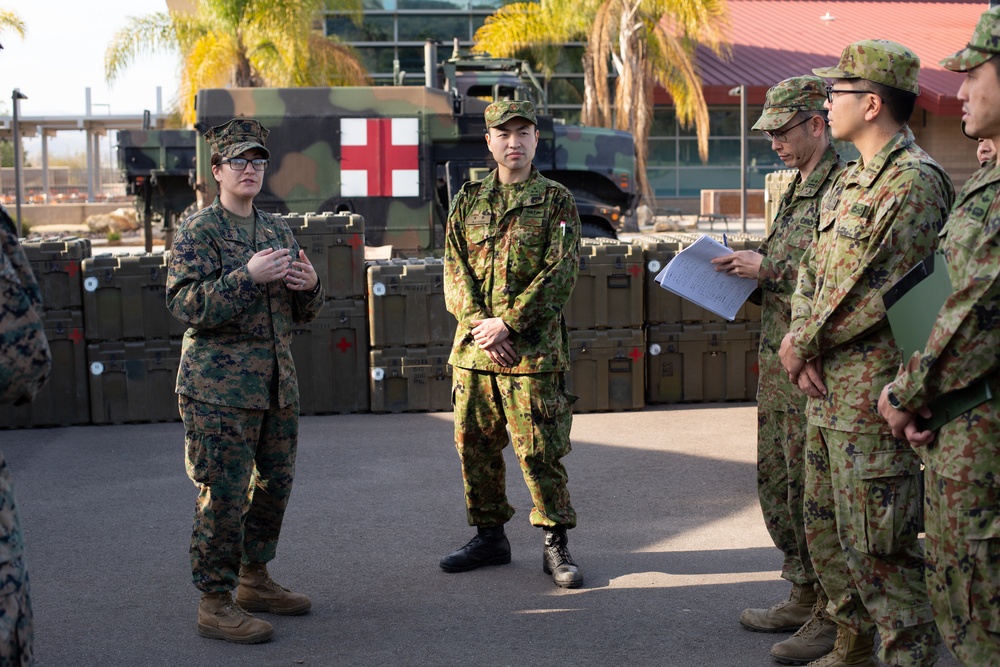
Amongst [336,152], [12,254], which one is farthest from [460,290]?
[336,152]

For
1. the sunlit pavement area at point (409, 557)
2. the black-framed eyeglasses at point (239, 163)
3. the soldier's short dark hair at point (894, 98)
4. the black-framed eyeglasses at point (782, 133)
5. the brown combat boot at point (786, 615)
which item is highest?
the soldier's short dark hair at point (894, 98)

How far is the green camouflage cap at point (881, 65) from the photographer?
10.3ft

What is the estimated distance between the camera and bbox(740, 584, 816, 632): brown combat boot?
403cm

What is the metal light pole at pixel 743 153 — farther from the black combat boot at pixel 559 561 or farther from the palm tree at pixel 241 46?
the black combat boot at pixel 559 561

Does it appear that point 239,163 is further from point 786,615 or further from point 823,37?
point 823,37

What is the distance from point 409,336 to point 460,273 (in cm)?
324

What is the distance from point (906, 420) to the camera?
2752 millimetres

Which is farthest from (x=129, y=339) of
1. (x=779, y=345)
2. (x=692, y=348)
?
(x=779, y=345)

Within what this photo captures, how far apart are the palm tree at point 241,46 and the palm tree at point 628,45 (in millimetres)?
3789

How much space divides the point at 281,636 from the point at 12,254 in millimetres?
2142

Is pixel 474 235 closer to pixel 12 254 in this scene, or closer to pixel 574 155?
pixel 12 254

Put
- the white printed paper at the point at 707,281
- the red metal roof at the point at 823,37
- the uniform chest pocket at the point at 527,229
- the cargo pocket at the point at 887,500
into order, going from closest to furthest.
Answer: the cargo pocket at the point at 887,500, the white printed paper at the point at 707,281, the uniform chest pocket at the point at 527,229, the red metal roof at the point at 823,37

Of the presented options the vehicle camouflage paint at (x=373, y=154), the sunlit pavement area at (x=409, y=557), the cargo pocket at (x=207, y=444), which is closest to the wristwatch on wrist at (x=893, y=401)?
the sunlit pavement area at (x=409, y=557)

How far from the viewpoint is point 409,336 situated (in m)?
7.86
